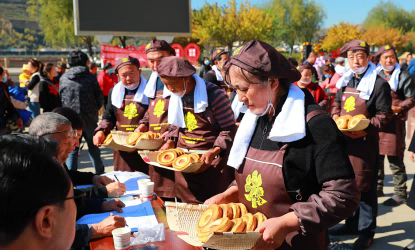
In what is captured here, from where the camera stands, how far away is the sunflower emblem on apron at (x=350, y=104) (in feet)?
13.6

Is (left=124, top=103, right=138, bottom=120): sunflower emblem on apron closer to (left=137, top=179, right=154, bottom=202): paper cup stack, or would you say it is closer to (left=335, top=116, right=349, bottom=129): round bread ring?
(left=137, top=179, right=154, bottom=202): paper cup stack

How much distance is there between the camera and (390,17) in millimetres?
69312

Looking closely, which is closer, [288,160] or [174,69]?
[288,160]

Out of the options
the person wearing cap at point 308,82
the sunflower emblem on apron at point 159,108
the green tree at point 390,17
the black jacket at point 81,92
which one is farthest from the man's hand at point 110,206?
the green tree at point 390,17

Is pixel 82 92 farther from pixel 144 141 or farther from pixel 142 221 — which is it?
pixel 142 221

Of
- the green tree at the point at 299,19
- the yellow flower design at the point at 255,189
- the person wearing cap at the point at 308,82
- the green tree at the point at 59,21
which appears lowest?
the yellow flower design at the point at 255,189

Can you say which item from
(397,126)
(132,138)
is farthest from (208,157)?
(397,126)

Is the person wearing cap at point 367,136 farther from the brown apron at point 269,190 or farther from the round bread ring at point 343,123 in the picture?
the brown apron at point 269,190

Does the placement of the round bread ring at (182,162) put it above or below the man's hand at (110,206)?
above

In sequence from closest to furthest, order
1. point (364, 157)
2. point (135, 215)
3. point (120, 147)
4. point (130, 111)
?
point (135, 215)
point (364, 157)
point (120, 147)
point (130, 111)

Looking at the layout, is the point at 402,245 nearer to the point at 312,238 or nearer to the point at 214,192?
A: the point at 214,192

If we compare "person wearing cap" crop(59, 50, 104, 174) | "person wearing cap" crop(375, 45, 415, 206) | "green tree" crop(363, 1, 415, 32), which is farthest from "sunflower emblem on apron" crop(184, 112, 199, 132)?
"green tree" crop(363, 1, 415, 32)

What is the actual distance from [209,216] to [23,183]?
3.91 ft

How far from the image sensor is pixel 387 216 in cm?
478
